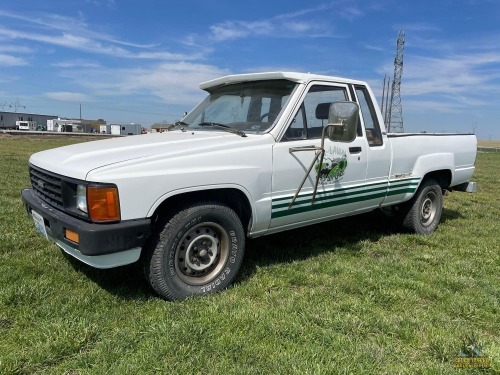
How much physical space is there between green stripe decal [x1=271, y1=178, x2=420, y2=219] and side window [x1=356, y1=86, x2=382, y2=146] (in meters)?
0.52

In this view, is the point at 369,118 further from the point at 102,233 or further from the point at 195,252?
the point at 102,233

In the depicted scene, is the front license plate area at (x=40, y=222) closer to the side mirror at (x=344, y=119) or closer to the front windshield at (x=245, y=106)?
the front windshield at (x=245, y=106)

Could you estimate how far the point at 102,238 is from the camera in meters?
→ 2.91

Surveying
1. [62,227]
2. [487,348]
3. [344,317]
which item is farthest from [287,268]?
[62,227]

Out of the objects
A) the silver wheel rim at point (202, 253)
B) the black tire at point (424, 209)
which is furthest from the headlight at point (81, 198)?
the black tire at point (424, 209)

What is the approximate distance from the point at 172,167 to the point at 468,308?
2638 mm

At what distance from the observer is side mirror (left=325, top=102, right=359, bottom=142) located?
375 cm

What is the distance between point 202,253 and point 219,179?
639mm

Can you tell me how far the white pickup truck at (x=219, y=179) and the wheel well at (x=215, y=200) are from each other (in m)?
0.01

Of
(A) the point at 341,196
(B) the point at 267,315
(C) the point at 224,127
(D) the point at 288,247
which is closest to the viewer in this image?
(B) the point at 267,315

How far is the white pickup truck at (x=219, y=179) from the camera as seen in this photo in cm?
304

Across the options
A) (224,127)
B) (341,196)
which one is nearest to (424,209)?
(341,196)

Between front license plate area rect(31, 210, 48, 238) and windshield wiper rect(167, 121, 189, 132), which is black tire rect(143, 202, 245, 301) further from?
windshield wiper rect(167, 121, 189, 132)

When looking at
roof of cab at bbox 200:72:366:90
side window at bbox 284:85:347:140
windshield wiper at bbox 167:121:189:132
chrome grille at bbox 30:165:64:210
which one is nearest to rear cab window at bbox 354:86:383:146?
roof of cab at bbox 200:72:366:90
